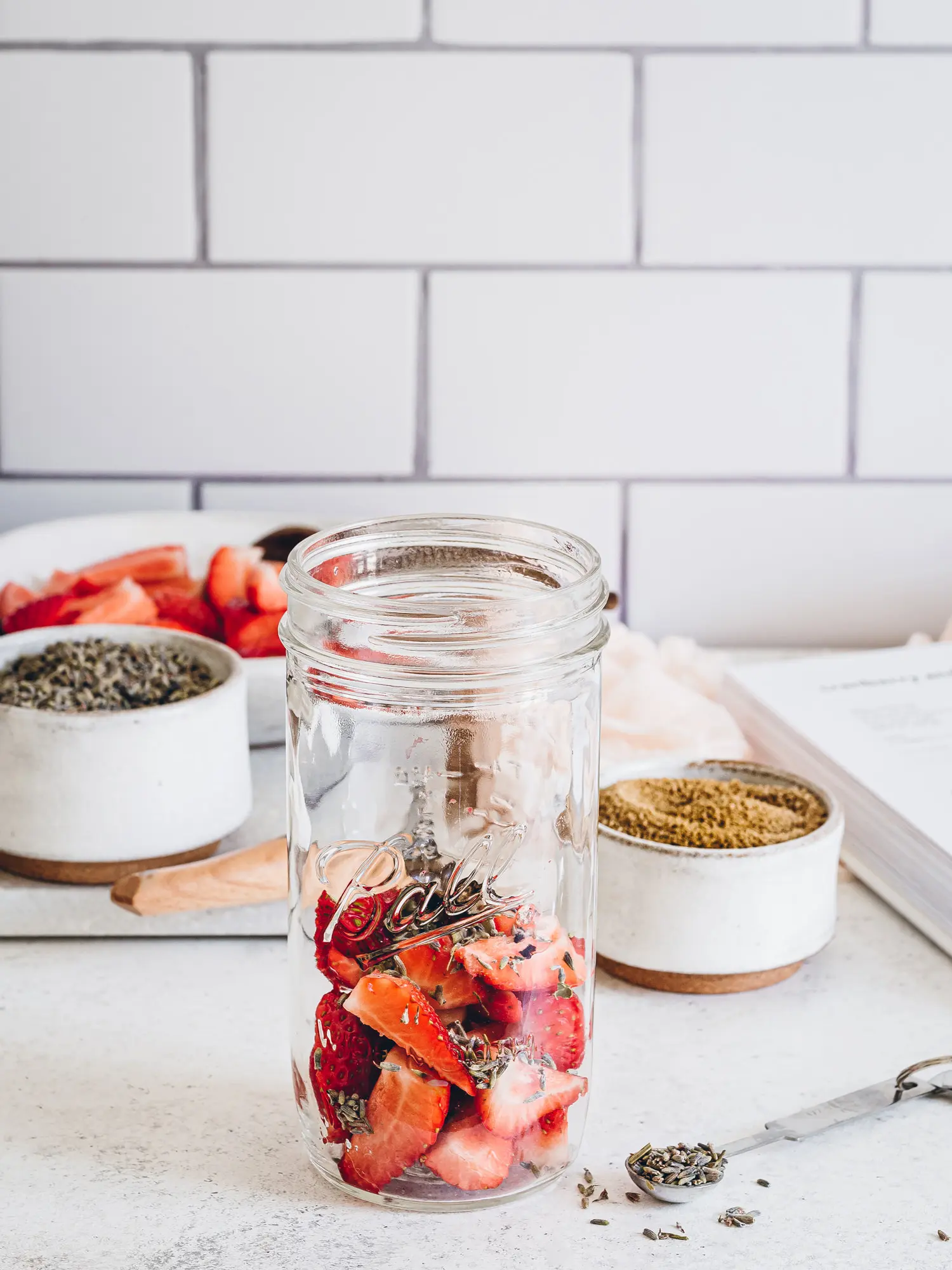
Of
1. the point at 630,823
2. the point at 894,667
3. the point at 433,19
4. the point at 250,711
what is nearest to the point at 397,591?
the point at 630,823

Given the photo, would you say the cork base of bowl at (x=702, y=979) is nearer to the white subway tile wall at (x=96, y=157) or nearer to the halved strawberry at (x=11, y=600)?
the halved strawberry at (x=11, y=600)

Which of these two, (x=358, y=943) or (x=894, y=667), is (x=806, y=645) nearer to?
(x=894, y=667)

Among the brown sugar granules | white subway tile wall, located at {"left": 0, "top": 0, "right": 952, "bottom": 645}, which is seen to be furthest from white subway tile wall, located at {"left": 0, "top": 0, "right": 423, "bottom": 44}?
the brown sugar granules

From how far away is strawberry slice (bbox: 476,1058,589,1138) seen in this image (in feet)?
1.51

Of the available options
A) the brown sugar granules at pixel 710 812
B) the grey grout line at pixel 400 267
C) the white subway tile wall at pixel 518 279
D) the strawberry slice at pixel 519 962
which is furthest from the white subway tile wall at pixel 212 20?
the strawberry slice at pixel 519 962

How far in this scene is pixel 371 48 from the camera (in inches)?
36.2

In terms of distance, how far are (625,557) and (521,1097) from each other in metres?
0.59

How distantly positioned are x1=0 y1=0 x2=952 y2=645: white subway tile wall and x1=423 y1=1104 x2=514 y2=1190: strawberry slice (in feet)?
1.75

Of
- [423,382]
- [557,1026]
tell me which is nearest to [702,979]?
[557,1026]

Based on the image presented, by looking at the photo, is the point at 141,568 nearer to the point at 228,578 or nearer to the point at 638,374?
the point at 228,578

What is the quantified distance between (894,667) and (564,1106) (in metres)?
0.45

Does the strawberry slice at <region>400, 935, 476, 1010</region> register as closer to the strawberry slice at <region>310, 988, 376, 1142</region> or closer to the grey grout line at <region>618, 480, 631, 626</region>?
the strawberry slice at <region>310, 988, 376, 1142</region>

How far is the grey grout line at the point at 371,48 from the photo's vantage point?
3.00 feet

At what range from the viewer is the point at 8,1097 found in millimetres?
539
